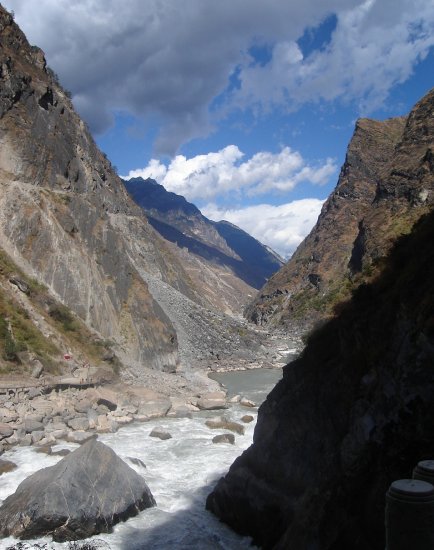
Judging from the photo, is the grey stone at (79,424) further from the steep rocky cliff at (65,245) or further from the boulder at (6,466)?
the boulder at (6,466)

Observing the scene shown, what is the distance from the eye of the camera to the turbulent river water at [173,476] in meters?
12.7

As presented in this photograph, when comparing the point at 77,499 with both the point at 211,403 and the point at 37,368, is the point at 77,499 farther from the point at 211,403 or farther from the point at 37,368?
the point at 211,403

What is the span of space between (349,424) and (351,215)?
126324mm

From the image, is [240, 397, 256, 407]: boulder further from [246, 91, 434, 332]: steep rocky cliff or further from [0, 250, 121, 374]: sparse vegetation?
[246, 91, 434, 332]: steep rocky cliff

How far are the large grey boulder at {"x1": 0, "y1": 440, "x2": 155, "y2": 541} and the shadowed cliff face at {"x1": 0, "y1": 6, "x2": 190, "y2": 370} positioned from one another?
25.7 m

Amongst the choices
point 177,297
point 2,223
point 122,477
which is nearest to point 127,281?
point 2,223

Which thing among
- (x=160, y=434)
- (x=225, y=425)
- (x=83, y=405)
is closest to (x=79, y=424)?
(x=83, y=405)

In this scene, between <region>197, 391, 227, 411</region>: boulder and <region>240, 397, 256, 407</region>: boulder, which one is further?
<region>240, 397, 256, 407</region>: boulder

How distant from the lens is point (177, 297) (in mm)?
62469

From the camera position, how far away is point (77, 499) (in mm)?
12828

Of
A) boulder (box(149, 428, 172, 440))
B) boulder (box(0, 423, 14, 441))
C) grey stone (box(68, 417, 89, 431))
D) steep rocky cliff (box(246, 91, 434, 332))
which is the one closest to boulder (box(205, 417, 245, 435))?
boulder (box(149, 428, 172, 440))

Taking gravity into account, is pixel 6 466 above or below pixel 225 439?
below

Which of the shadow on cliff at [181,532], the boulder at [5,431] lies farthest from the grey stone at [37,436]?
the shadow on cliff at [181,532]

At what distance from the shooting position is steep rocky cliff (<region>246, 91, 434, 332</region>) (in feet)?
279
